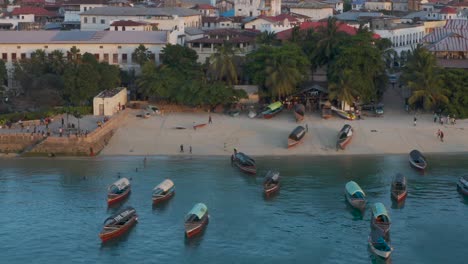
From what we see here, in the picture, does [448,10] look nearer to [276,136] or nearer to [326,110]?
[326,110]

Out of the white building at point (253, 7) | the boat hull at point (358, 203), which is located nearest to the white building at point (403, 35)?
the white building at point (253, 7)

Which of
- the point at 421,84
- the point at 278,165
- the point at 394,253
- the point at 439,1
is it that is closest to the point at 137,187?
the point at 278,165

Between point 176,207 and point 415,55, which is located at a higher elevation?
point 415,55

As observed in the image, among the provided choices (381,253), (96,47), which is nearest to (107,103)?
(96,47)

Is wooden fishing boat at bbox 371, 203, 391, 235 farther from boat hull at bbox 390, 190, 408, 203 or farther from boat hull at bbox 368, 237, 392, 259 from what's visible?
boat hull at bbox 390, 190, 408, 203

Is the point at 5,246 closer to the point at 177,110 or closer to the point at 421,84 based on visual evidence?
the point at 177,110

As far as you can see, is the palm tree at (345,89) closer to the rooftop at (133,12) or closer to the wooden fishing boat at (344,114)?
the wooden fishing boat at (344,114)
